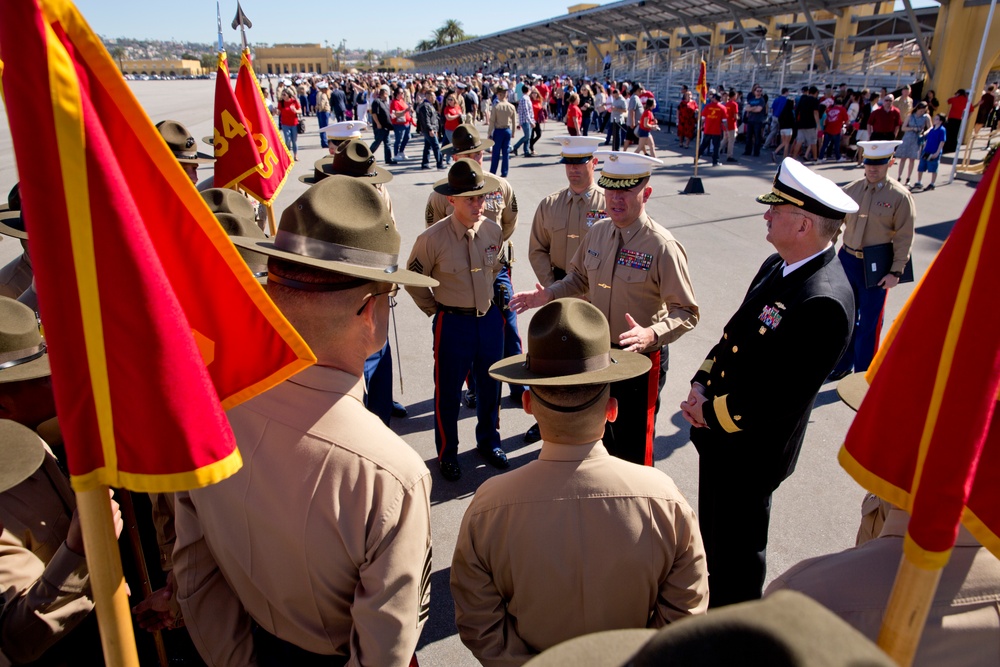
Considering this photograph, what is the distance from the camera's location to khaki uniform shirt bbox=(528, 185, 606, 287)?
488 centimetres

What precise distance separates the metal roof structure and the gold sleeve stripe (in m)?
23.6

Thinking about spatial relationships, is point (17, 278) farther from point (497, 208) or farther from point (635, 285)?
point (635, 285)

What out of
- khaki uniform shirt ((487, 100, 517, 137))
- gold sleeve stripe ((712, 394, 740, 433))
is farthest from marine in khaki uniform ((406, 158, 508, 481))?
khaki uniform shirt ((487, 100, 517, 137))

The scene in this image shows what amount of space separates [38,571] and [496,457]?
9.47ft

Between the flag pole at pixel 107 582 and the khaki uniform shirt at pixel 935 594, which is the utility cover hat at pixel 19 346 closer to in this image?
the flag pole at pixel 107 582

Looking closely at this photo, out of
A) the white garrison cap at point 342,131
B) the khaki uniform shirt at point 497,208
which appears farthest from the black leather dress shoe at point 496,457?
the white garrison cap at point 342,131

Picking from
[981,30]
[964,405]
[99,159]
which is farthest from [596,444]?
[981,30]

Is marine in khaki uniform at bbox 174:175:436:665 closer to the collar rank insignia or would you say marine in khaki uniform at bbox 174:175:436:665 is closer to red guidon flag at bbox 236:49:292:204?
the collar rank insignia

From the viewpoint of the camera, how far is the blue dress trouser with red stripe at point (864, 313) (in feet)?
16.9

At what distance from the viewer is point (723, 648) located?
0.70 meters

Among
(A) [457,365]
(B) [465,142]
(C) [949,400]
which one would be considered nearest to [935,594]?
(C) [949,400]

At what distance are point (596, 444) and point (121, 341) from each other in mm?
1263

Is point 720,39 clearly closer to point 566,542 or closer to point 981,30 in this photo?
point 981,30

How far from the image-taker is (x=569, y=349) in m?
2.06
